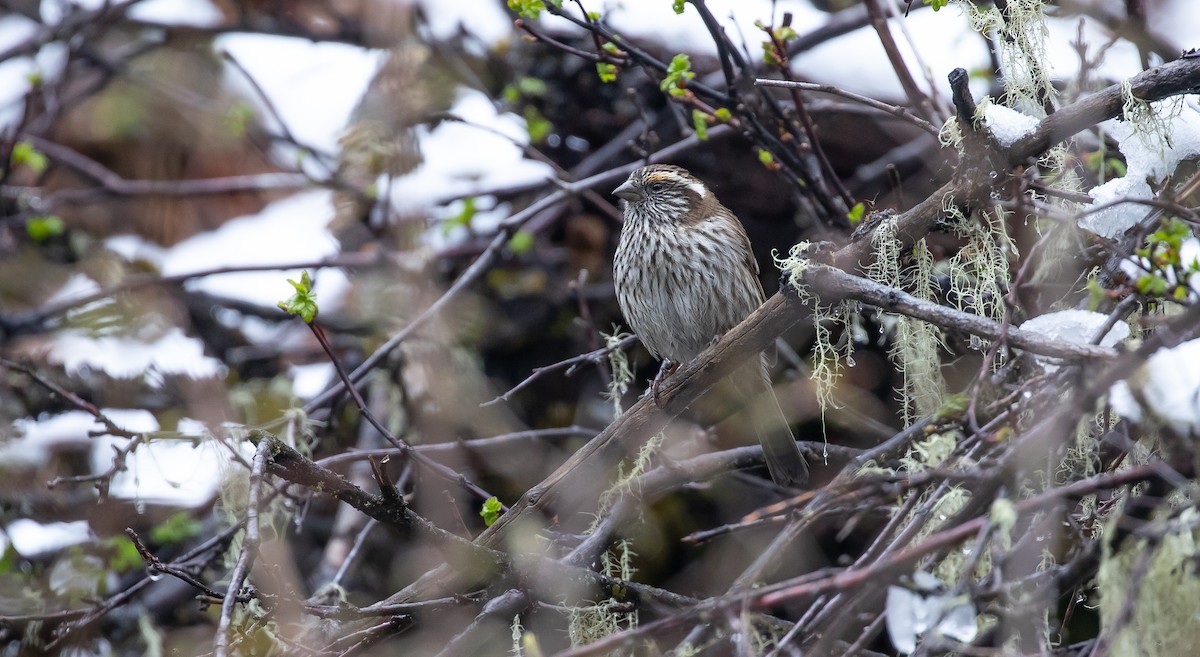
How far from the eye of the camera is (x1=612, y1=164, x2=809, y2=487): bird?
463 cm

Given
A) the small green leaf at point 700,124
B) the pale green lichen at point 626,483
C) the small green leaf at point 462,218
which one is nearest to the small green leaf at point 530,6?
the small green leaf at point 700,124

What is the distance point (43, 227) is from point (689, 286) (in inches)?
136

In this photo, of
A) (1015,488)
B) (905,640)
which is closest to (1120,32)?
(1015,488)

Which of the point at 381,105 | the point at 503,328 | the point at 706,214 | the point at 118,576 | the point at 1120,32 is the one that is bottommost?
the point at 118,576

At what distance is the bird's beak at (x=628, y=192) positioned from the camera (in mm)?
4895

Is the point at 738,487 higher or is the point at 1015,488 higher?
the point at 1015,488

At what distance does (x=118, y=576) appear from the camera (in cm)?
527

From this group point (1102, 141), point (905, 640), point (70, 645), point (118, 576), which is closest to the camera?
point (905, 640)

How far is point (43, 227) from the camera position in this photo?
553cm

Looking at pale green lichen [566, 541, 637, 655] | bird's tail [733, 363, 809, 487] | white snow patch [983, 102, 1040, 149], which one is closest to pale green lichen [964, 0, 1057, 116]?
white snow patch [983, 102, 1040, 149]

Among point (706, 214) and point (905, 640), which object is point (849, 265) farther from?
point (706, 214)

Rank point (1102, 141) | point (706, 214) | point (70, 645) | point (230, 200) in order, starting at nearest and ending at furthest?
point (1102, 141) < point (70, 645) < point (706, 214) < point (230, 200)

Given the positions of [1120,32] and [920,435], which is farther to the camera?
[1120,32]

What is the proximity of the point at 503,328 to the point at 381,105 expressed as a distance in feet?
4.50
